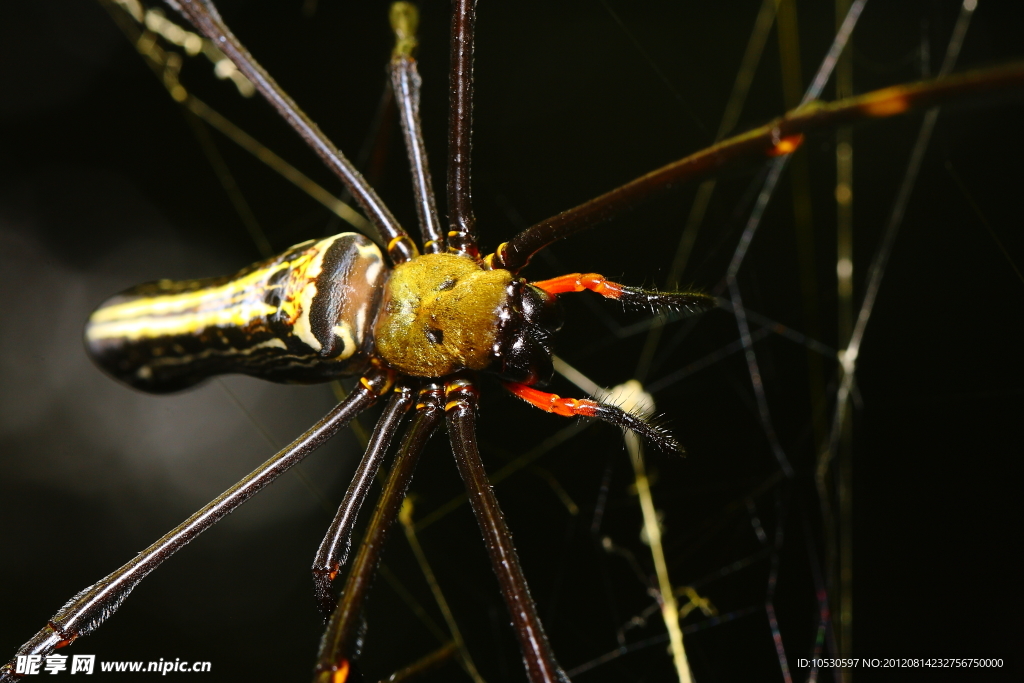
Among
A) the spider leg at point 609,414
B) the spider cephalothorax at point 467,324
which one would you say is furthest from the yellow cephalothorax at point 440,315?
the spider leg at point 609,414

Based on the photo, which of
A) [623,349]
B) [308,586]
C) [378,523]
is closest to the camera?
[378,523]

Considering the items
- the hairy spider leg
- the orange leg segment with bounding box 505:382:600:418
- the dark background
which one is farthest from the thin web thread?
Result: the orange leg segment with bounding box 505:382:600:418

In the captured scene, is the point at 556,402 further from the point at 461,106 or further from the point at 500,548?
the point at 461,106

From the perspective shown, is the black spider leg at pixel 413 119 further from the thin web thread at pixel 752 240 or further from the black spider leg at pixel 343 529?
the thin web thread at pixel 752 240

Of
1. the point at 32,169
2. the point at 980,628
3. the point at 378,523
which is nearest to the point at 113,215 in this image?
the point at 32,169

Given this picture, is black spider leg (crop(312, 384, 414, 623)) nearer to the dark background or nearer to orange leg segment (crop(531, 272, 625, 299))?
the dark background

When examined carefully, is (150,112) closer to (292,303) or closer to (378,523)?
(292,303)
